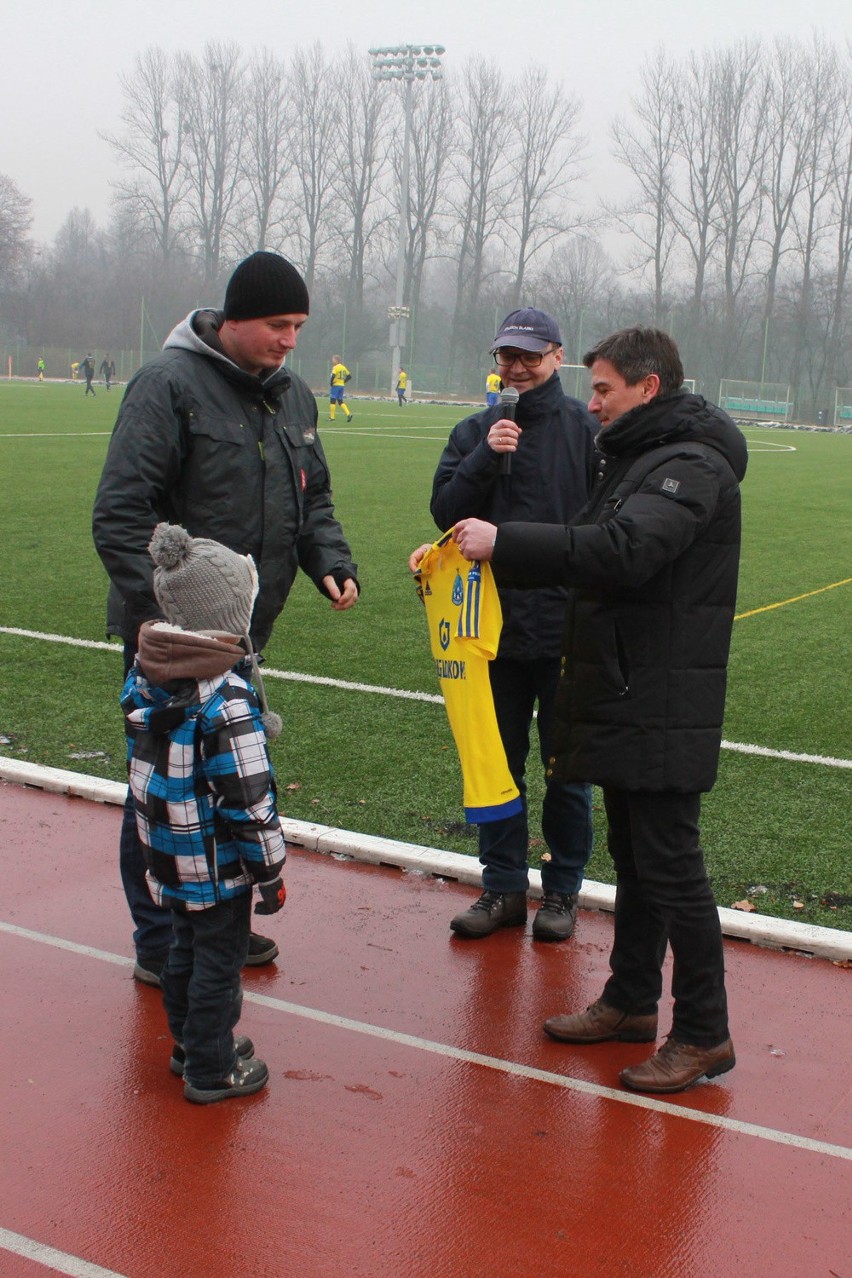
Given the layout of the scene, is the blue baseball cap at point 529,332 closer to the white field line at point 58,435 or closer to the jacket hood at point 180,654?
the jacket hood at point 180,654

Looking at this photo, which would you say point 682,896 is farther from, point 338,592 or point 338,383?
point 338,383

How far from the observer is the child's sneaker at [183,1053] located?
3746 millimetres

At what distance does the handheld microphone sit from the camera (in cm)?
444

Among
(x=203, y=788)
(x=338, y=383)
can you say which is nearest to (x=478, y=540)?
(x=203, y=788)

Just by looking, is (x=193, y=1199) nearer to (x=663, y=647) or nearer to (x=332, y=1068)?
(x=332, y=1068)

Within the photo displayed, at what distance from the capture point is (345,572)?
4.36 meters

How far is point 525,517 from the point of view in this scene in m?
4.59

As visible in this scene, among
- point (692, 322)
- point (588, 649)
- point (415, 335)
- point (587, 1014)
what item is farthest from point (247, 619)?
point (415, 335)

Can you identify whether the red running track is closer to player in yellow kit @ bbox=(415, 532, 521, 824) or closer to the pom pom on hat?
player in yellow kit @ bbox=(415, 532, 521, 824)

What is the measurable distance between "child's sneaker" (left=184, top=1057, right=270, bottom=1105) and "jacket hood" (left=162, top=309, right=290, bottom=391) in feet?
6.62

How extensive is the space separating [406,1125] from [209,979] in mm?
658

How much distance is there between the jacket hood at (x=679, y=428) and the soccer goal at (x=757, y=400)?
198 feet

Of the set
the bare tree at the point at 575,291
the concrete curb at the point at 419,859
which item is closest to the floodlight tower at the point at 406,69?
the bare tree at the point at 575,291

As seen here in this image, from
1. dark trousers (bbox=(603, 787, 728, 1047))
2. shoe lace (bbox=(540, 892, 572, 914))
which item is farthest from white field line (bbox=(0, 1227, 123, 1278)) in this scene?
shoe lace (bbox=(540, 892, 572, 914))
